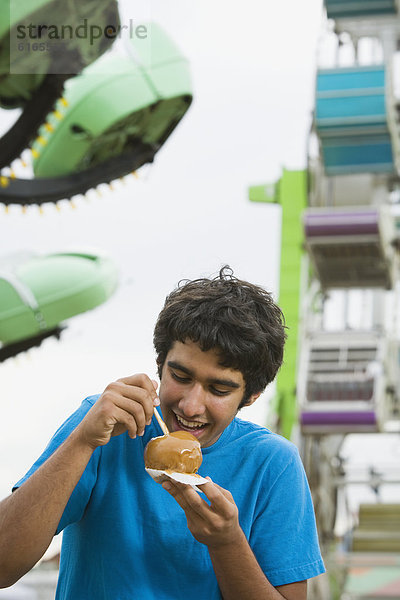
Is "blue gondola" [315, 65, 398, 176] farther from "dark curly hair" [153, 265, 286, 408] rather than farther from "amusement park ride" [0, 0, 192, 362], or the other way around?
"dark curly hair" [153, 265, 286, 408]

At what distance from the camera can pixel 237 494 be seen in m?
1.56

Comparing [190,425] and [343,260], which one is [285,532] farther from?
[343,260]

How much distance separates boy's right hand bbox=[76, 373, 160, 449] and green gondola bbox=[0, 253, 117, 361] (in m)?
6.40

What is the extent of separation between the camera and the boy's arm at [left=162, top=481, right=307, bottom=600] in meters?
1.40

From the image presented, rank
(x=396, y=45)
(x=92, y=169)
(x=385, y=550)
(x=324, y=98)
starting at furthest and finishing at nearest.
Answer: (x=385, y=550)
(x=396, y=45)
(x=324, y=98)
(x=92, y=169)

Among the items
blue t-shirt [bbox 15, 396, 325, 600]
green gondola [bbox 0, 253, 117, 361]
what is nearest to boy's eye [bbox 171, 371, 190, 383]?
blue t-shirt [bbox 15, 396, 325, 600]

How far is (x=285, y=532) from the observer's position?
5.08 ft

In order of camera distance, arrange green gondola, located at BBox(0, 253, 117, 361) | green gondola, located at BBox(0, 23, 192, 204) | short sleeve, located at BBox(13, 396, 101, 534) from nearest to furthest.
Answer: short sleeve, located at BBox(13, 396, 101, 534)
green gondola, located at BBox(0, 23, 192, 204)
green gondola, located at BBox(0, 253, 117, 361)

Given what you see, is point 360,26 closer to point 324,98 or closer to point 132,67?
point 324,98

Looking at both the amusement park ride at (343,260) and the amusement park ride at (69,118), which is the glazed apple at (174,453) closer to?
the amusement park ride at (69,118)

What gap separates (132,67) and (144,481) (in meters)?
5.80

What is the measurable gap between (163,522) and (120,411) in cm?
22

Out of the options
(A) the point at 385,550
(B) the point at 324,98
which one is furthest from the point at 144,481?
(A) the point at 385,550

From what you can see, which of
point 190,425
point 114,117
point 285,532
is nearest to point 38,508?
point 190,425
